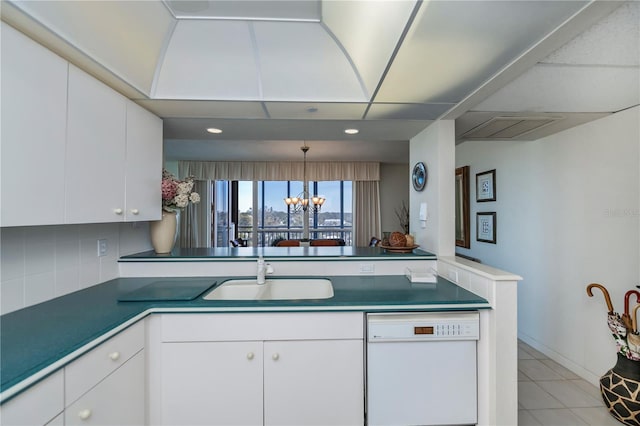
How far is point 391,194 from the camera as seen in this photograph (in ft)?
20.4

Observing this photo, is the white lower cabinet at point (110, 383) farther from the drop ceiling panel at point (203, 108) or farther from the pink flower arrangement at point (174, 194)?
the drop ceiling panel at point (203, 108)

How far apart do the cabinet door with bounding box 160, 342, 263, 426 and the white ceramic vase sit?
99cm

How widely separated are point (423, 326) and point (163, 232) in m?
1.99

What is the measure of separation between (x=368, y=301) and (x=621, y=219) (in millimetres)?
2077

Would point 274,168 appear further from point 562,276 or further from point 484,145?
point 562,276

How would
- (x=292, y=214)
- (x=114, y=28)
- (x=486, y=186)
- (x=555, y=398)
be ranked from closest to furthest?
(x=114, y=28) → (x=555, y=398) → (x=486, y=186) → (x=292, y=214)

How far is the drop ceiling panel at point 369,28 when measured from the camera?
1.08 meters

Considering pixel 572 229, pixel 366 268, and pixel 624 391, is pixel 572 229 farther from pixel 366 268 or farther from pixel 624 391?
pixel 366 268

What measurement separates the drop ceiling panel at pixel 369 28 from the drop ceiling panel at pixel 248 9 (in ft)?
0.30

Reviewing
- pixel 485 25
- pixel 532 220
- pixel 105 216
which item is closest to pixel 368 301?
pixel 485 25

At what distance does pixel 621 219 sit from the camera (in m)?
1.96

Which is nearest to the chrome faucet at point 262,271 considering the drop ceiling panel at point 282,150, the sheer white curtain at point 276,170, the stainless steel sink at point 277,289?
the stainless steel sink at point 277,289

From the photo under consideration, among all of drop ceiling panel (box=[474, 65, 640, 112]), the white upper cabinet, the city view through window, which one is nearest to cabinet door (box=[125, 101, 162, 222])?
the white upper cabinet

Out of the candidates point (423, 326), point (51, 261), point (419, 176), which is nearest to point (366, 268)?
A: point (423, 326)
